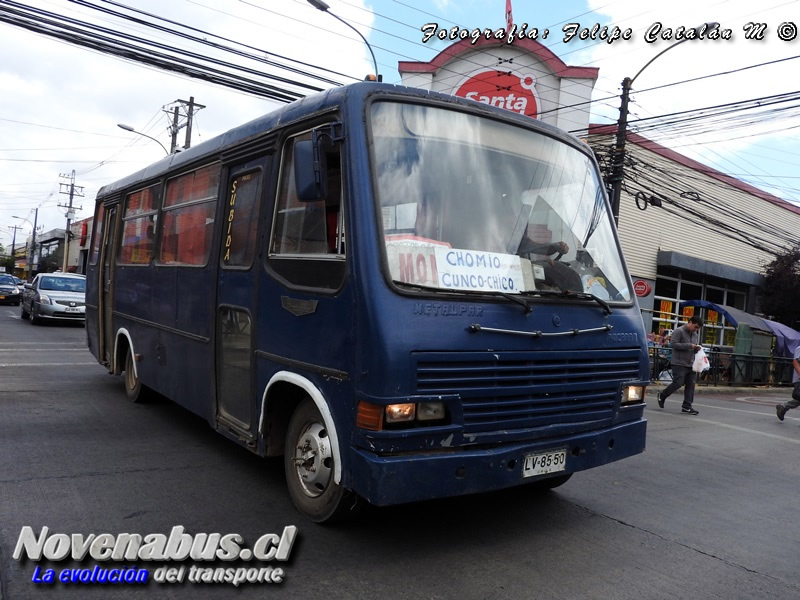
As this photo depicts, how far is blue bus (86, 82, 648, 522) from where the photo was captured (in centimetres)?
361

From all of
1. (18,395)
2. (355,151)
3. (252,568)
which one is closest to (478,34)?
(18,395)

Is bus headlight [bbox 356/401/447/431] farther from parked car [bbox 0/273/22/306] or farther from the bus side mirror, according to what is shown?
parked car [bbox 0/273/22/306]

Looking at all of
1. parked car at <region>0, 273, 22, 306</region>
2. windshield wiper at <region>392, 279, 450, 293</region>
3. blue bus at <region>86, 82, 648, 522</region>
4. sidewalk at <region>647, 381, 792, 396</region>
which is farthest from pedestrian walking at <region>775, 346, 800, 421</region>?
parked car at <region>0, 273, 22, 306</region>

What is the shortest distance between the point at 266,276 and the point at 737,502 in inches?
167

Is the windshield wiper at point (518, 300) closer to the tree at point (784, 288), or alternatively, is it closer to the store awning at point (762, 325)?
the store awning at point (762, 325)

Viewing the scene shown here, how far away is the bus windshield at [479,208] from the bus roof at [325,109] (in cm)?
8

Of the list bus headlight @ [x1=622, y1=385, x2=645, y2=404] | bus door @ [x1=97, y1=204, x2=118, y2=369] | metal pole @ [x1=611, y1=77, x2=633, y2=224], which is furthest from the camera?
metal pole @ [x1=611, y1=77, x2=633, y2=224]

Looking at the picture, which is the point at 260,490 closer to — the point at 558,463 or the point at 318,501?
the point at 318,501

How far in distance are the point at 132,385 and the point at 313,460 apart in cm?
469

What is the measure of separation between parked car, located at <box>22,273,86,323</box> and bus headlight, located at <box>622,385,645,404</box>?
56.5 feet

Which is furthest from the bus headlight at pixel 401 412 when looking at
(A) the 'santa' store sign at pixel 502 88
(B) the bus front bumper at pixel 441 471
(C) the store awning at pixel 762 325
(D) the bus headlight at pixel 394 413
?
(C) the store awning at pixel 762 325

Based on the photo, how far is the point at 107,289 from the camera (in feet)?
29.0

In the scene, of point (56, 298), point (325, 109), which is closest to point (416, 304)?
point (325, 109)

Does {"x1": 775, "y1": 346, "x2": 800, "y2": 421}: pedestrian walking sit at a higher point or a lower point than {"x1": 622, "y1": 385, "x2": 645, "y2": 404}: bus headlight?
lower
